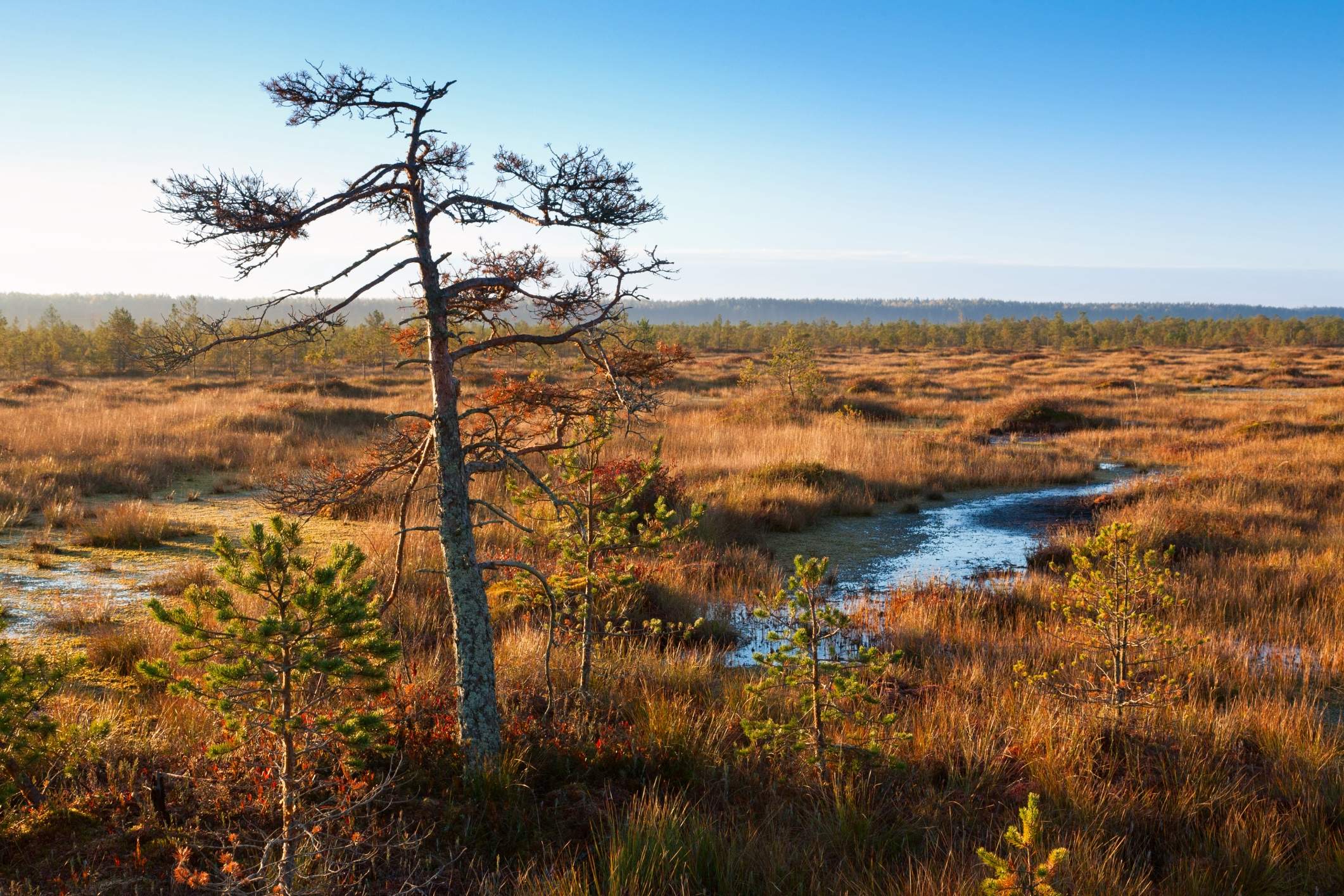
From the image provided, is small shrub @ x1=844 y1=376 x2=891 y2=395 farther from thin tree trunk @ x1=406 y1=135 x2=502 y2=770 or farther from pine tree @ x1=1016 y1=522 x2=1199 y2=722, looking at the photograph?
thin tree trunk @ x1=406 y1=135 x2=502 y2=770

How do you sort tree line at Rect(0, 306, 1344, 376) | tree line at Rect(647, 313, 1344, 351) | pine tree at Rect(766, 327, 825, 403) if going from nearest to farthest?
1. pine tree at Rect(766, 327, 825, 403)
2. tree line at Rect(0, 306, 1344, 376)
3. tree line at Rect(647, 313, 1344, 351)

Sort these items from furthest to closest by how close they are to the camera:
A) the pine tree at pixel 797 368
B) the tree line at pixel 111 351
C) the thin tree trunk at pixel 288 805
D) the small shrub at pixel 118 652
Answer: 1. the tree line at pixel 111 351
2. the pine tree at pixel 797 368
3. the small shrub at pixel 118 652
4. the thin tree trunk at pixel 288 805

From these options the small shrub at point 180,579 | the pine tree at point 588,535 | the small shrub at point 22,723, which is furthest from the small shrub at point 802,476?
the small shrub at point 22,723

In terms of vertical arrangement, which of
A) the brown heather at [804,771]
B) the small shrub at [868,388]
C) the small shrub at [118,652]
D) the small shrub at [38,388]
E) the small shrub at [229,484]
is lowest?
the brown heather at [804,771]

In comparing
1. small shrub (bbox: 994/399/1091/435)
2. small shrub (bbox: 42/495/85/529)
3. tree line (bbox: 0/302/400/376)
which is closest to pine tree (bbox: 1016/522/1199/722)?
small shrub (bbox: 42/495/85/529)

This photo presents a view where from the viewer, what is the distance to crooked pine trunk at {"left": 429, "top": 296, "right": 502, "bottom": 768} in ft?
10.6

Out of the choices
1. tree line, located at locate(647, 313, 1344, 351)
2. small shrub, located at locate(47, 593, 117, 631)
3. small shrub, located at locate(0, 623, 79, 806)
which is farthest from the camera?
tree line, located at locate(647, 313, 1344, 351)

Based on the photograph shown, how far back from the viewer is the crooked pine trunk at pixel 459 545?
3.24 meters

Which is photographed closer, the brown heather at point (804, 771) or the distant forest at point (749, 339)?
the brown heather at point (804, 771)

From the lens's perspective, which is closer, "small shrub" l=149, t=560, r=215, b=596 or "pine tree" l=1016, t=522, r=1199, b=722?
"pine tree" l=1016, t=522, r=1199, b=722

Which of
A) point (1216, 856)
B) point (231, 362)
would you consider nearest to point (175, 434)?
point (1216, 856)

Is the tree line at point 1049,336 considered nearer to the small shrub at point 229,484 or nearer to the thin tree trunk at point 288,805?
the small shrub at point 229,484

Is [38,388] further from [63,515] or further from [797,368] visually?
[797,368]

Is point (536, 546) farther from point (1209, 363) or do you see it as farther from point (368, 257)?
point (1209, 363)
